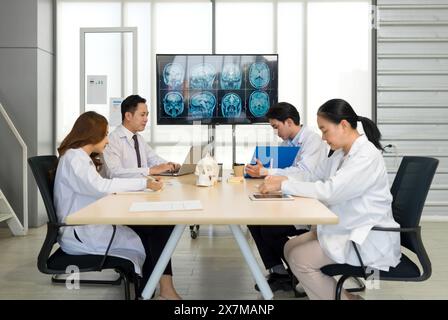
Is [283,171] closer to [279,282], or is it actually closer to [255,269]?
[279,282]

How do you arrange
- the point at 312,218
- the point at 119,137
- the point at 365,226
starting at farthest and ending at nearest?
the point at 119,137 < the point at 365,226 < the point at 312,218

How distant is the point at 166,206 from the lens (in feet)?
6.71

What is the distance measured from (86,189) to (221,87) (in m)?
3.03

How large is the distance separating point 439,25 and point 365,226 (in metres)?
4.41

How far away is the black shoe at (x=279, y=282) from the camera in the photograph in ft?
10.2

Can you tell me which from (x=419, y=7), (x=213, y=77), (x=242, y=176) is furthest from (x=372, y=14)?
(x=242, y=176)

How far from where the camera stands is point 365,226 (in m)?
2.13

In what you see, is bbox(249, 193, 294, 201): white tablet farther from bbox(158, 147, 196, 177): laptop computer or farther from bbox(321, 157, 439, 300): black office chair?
bbox(158, 147, 196, 177): laptop computer

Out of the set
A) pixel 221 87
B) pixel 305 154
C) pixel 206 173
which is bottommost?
pixel 206 173

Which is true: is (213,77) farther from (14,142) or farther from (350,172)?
(350,172)

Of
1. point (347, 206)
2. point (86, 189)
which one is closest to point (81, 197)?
point (86, 189)

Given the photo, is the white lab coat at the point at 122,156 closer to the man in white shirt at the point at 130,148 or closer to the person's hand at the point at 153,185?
the man in white shirt at the point at 130,148

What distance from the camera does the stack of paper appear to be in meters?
1.98

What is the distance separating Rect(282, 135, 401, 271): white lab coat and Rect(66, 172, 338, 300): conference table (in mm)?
134
